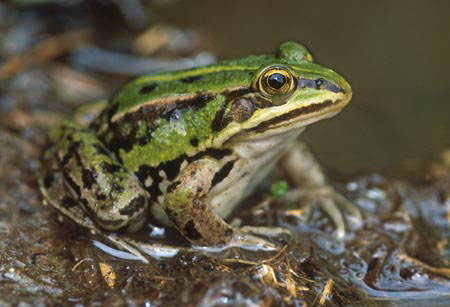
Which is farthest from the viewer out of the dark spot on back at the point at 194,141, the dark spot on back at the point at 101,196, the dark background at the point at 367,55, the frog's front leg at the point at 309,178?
the dark background at the point at 367,55

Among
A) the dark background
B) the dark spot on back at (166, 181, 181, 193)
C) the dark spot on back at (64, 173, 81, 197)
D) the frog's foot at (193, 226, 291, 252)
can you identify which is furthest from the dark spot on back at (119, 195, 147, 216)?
the dark background

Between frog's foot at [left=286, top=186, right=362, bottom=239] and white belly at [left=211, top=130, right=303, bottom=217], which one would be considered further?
frog's foot at [left=286, top=186, right=362, bottom=239]

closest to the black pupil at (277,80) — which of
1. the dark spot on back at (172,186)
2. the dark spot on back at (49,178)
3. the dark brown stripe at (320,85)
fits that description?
the dark brown stripe at (320,85)

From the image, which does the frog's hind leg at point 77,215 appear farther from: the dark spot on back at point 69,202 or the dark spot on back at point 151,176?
the dark spot on back at point 151,176

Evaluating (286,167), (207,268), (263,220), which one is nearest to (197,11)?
(286,167)

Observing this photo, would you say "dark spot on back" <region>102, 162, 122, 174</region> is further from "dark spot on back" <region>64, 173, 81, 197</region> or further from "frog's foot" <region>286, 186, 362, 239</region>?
"frog's foot" <region>286, 186, 362, 239</region>

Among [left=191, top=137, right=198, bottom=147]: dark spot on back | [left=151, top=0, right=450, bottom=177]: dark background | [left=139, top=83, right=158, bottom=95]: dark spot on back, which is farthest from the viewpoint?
[left=151, top=0, right=450, bottom=177]: dark background

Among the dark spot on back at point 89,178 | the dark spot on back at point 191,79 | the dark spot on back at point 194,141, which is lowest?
the dark spot on back at point 89,178
